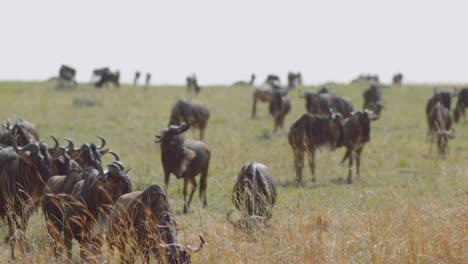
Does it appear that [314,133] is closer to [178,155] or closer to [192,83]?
[178,155]

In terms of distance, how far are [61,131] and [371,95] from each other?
15.4 m

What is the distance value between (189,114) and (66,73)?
2098cm

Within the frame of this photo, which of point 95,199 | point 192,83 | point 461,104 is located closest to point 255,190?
point 95,199

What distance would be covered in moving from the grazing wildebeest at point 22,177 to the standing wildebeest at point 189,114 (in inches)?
446

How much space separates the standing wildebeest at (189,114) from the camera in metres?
19.5

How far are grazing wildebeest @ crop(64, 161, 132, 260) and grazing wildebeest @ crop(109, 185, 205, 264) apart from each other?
28cm

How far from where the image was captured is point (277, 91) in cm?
2262

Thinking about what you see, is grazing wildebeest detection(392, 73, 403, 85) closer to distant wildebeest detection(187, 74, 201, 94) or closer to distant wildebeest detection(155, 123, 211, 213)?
distant wildebeest detection(187, 74, 201, 94)

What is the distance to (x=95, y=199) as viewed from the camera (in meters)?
6.16

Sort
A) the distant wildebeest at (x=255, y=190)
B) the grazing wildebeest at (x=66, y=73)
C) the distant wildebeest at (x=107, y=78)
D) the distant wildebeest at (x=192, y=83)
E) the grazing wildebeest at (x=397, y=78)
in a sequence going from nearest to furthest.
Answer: the distant wildebeest at (x=255, y=190) < the distant wildebeest at (x=192, y=83) < the grazing wildebeest at (x=66, y=73) < the distant wildebeest at (x=107, y=78) < the grazing wildebeest at (x=397, y=78)

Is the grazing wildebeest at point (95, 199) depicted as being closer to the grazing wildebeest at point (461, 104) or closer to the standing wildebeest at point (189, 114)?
the standing wildebeest at point (189, 114)

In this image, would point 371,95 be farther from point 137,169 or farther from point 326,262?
point 326,262

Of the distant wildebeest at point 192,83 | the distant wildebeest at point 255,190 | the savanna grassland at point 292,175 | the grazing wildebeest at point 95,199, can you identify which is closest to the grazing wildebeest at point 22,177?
the savanna grassland at point 292,175

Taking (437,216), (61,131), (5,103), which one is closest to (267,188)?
(437,216)
